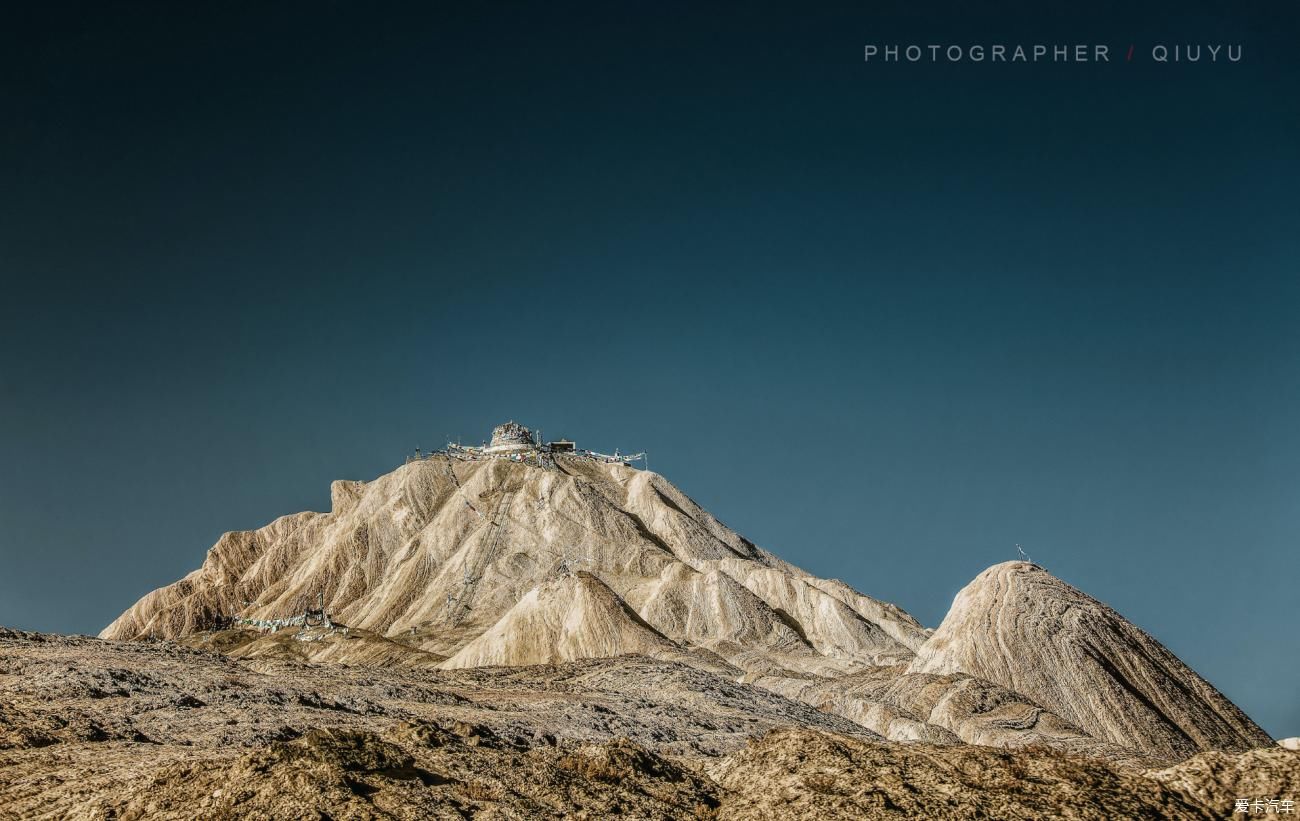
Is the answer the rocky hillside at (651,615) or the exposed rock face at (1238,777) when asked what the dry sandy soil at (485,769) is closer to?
the exposed rock face at (1238,777)

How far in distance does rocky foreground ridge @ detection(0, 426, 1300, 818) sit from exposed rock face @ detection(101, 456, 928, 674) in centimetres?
40

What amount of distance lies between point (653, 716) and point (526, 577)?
58.8m

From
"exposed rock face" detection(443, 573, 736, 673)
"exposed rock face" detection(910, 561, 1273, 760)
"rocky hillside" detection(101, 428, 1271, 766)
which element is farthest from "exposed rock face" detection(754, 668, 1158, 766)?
"exposed rock face" detection(443, 573, 736, 673)

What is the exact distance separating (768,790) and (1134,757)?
1241 centimetres

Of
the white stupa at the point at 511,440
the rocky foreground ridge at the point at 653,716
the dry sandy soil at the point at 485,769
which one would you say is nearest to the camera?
the dry sandy soil at the point at 485,769

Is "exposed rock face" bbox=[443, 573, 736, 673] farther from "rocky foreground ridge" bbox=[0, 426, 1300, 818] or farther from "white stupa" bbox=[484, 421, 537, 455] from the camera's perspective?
"white stupa" bbox=[484, 421, 537, 455]

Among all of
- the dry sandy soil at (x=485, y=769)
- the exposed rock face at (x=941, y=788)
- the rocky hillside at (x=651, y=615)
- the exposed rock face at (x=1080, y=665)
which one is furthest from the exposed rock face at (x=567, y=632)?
the exposed rock face at (x=941, y=788)

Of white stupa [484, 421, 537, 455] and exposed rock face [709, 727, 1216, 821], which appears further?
white stupa [484, 421, 537, 455]

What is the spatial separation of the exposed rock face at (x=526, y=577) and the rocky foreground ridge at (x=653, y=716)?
1.33 ft

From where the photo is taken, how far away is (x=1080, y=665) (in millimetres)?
27938

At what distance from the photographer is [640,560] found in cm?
8225

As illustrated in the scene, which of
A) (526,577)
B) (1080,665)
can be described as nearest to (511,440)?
(526,577)

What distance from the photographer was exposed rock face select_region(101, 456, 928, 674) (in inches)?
2026

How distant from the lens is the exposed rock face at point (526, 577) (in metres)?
51.5
